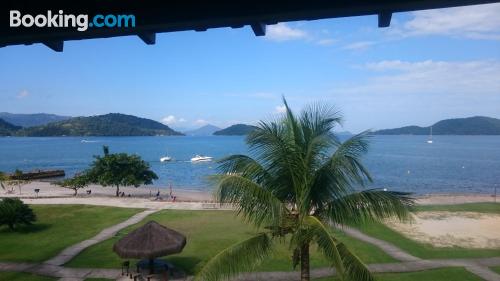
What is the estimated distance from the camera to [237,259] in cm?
1131

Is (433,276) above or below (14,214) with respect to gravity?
below

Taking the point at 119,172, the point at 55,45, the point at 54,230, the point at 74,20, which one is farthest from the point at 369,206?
the point at 119,172

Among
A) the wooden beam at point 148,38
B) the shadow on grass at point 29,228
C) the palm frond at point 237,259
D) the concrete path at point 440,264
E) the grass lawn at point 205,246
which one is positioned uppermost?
the wooden beam at point 148,38

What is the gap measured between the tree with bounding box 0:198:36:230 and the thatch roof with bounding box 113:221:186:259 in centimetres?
1314

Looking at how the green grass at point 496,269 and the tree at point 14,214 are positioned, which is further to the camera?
the tree at point 14,214

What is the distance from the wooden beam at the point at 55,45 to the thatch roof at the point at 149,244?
Result: 9.34 m

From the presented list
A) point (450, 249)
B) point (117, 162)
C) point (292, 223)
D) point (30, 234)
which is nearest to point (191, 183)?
point (117, 162)

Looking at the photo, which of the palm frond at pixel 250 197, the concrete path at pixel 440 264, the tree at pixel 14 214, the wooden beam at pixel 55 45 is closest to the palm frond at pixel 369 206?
the palm frond at pixel 250 197

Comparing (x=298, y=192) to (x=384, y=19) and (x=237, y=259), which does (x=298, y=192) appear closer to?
(x=237, y=259)

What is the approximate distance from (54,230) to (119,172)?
21572mm

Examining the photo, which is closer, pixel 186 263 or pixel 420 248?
pixel 186 263

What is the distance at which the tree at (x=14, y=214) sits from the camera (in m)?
27.0

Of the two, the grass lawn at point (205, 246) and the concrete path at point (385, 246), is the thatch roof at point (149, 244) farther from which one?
the concrete path at point (385, 246)

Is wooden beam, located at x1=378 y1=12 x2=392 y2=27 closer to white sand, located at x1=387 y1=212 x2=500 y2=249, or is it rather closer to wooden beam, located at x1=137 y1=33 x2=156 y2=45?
wooden beam, located at x1=137 y1=33 x2=156 y2=45
